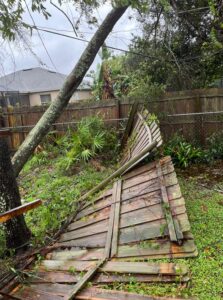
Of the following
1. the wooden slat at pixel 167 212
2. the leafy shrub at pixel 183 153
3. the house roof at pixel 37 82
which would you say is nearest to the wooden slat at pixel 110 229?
the wooden slat at pixel 167 212

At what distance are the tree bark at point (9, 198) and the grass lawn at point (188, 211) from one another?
19cm

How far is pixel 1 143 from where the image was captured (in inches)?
141

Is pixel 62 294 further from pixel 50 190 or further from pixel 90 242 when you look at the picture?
pixel 50 190

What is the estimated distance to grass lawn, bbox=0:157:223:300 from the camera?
99.1 inches

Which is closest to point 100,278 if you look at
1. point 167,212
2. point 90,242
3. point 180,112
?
point 90,242

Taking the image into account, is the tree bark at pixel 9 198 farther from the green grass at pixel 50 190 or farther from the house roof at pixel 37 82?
the house roof at pixel 37 82

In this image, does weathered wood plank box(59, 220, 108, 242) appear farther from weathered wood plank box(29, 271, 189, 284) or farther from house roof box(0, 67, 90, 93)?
house roof box(0, 67, 90, 93)

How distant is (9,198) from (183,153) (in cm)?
426

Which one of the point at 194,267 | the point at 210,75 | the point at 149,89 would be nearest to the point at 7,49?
the point at 194,267

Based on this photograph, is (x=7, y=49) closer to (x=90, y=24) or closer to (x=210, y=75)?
(x=90, y=24)

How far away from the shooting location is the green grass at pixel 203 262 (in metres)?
2.45

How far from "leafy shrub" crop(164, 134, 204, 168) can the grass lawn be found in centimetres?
43

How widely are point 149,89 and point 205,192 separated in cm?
354

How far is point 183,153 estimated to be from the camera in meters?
6.66
